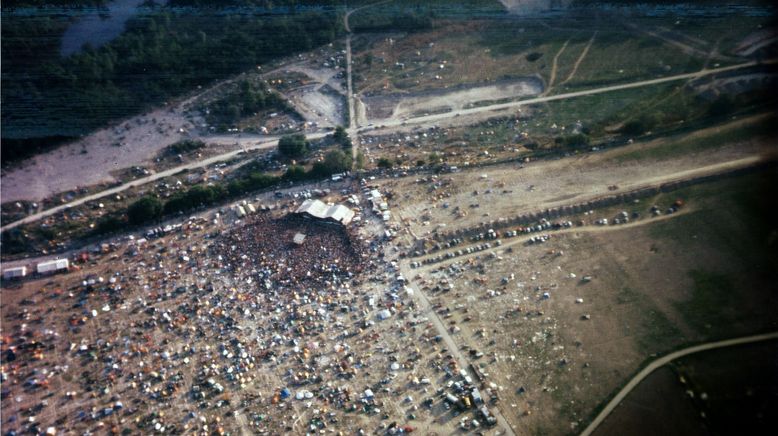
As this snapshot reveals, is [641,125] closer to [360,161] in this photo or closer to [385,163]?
[385,163]

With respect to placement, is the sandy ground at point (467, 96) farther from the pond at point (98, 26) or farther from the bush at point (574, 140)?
the pond at point (98, 26)

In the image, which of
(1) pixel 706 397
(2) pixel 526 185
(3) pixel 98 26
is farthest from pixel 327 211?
(3) pixel 98 26

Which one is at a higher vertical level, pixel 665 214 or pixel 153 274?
pixel 153 274

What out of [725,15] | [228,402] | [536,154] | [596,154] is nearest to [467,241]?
[536,154]

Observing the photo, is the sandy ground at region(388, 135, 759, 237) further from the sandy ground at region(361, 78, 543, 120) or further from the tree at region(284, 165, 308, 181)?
the sandy ground at region(361, 78, 543, 120)

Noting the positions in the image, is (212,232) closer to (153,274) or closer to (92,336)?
(153,274)

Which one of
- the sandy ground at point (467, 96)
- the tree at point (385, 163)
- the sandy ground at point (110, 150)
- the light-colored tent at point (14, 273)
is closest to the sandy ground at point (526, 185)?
the tree at point (385, 163)
